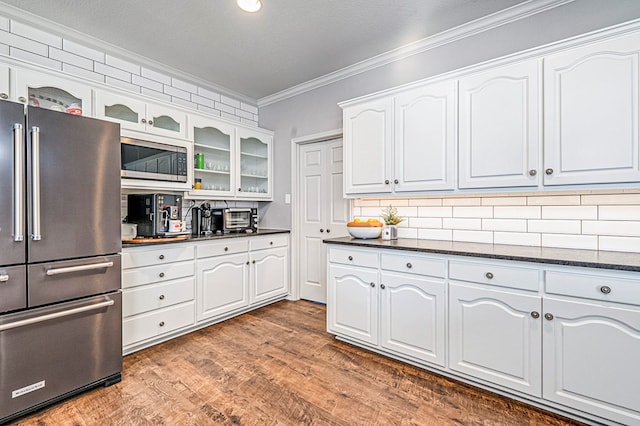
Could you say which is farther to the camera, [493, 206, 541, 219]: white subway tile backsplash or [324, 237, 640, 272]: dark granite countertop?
[493, 206, 541, 219]: white subway tile backsplash

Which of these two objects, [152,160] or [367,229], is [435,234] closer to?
[367,229]

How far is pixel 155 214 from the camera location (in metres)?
2.60

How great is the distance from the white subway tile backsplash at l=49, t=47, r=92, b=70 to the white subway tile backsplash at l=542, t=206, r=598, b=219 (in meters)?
3.96

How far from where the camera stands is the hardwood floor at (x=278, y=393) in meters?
1.64

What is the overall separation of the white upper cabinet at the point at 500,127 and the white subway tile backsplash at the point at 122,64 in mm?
3053

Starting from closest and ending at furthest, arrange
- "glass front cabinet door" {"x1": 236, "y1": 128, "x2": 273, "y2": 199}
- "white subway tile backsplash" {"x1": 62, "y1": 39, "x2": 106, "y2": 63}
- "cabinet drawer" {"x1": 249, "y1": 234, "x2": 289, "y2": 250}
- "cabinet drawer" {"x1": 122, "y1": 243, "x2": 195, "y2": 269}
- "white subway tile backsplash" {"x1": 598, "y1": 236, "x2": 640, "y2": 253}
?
1. "white subway tile backsplash" {"x1": 598, "y1": 236, "x2": 640, "y2": 253}
2. "cabinet drawer" {"x1": 122, "y1": 243, "x2": 195, "y2": 269}
3. "white subway tile backsplash" {"x1": 62, "y1": 39, "x2": 106, "y2": 63}
4. "cabinet drawer" {"x1": 249, "y1": 234, "x2": 289, "y2": 250}
5. "glass front cabinet door" {"x1": 236, "y1": 128, "x2": 273, "y2": 199}

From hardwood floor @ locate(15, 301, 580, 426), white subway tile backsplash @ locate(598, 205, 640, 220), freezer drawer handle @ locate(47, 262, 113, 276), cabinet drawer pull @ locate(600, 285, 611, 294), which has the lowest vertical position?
hardwood floor @ locate(15, 301, 580, 426)

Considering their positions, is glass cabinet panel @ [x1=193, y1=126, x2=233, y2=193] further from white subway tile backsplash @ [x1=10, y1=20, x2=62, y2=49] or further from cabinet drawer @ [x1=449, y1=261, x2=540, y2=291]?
cabinet drawer @ [x1=449, y1=261, x2=540, y2=291]

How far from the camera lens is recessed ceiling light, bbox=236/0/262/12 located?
2133mm

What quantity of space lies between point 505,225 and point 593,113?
873 mm

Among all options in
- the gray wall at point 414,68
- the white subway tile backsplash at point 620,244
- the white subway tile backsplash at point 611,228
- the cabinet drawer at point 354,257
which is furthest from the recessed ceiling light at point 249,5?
the white subway tile backsplash at point 620,244

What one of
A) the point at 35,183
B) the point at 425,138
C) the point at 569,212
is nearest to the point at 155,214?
the point at 35,183

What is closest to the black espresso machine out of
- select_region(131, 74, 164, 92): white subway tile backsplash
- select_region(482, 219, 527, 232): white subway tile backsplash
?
select_region(131, 74, 164, 92): white subway tile backsplash

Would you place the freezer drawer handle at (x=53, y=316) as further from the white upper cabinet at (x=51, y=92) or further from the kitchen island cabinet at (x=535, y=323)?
the kitchen island cabinet at (x=535, y=323)
